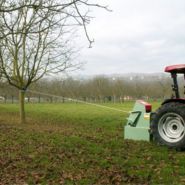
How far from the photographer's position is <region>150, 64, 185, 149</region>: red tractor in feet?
33.7

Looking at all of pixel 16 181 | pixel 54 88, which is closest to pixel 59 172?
pixel 16 181

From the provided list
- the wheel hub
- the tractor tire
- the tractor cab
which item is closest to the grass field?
the tractor tire

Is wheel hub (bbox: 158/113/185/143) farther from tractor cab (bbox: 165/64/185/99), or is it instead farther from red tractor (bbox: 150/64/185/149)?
tractor cab (bbox: 165/64/185/99)

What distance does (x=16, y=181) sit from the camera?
308 inches

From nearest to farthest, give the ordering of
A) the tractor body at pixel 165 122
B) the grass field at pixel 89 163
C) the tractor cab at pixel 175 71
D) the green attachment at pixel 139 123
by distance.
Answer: the grass field at pixel 89 163
the tractor body at pixel 165 122
the tractor cab at pixel 175 71
the green attachment at pixel 139 123

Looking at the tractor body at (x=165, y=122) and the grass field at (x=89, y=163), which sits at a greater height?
the tractor body at (x=165, y=122)

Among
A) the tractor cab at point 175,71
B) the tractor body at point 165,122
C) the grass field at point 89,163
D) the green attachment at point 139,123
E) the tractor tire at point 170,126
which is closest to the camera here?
the grass field at point 89,163

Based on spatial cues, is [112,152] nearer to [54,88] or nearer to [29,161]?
[29,161]

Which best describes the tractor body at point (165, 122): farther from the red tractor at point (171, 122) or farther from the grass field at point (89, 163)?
the grass field at point (89, 163)

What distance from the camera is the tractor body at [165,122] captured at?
1033 cm

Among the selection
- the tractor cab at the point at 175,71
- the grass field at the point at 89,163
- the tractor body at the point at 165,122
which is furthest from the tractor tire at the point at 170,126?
Result: the tractor cab at the point at 175,71

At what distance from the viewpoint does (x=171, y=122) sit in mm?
10695

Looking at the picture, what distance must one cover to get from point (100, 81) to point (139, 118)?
62.0 m

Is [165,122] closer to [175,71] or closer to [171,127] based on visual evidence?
[171,127]
